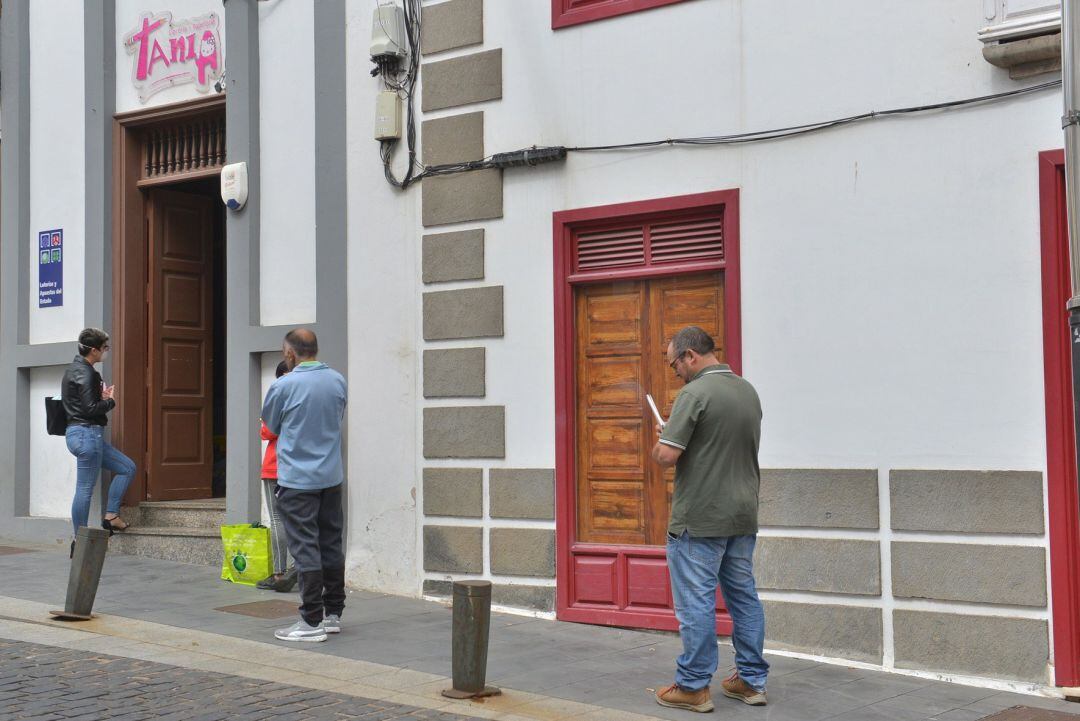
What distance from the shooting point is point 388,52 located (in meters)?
9.47

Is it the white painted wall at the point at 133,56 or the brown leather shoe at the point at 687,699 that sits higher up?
the white painted wall at the point at 133,56

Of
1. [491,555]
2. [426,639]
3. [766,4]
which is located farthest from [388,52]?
[426,639]

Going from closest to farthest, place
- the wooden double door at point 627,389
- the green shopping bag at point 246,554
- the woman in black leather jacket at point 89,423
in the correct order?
1. the wooden double door at point 627,389
2. the green shopping bag at point 246,554
3. the woman in black leather jacket at point 89,423

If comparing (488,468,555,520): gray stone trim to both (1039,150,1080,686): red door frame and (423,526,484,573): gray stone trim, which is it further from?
(1039,150,1080,686): red door frame

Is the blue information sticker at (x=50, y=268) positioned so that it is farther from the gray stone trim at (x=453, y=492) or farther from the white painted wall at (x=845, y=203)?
the white painted wall at (x=845, y=203)

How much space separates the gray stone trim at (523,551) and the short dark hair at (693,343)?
263 cm

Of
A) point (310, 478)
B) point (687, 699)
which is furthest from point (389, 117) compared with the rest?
point (687, 699)

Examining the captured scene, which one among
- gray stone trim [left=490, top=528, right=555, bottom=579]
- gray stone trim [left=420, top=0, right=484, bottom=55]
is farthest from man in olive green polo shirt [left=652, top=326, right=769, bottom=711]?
gray stone trim [left=420, top=0, right=484, bottom=55]

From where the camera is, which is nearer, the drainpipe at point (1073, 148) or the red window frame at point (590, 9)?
the drainpipe at point (1073, 148)

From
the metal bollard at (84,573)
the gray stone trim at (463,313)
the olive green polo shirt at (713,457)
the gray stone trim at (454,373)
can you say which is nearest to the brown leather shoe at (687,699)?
the olive green polo shirt at (713,457)

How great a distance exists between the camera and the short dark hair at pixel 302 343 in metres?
7.85

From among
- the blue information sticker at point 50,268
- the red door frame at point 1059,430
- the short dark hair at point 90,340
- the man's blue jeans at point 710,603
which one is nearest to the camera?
the man's blue jeans at point 710,603

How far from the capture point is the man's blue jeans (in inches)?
242

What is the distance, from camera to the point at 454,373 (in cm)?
917
